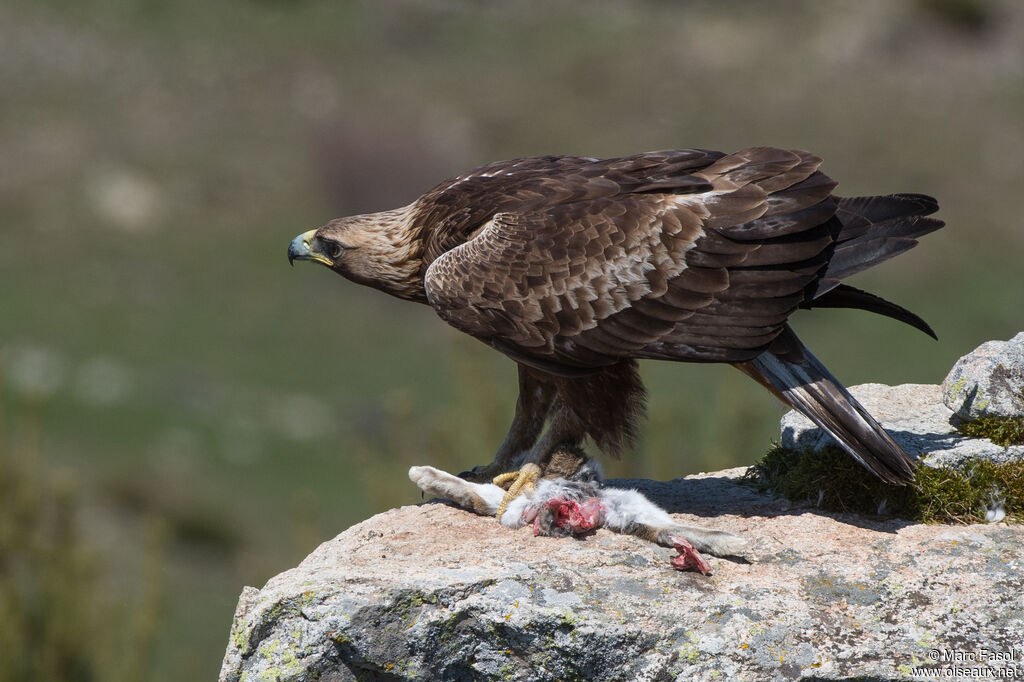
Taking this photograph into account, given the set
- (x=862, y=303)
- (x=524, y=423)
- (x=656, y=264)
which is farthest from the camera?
(x=524, y=423)

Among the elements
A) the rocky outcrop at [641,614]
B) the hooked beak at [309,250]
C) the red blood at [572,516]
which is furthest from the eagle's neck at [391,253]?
the rocky outcrop at [641,614]

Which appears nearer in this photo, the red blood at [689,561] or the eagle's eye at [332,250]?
the red blood at [689,561]

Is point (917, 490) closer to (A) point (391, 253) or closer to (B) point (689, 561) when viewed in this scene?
(B) point (689, 561)

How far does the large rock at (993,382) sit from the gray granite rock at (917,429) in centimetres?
17

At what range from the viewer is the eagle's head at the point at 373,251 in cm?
655

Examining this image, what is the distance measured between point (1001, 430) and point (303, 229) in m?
24.9

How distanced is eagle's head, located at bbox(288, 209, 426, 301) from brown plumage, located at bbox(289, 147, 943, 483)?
47 cm

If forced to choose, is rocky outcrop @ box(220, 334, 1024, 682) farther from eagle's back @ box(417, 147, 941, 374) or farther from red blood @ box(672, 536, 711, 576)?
eagle's back @ box(417, 147, 941, 374)

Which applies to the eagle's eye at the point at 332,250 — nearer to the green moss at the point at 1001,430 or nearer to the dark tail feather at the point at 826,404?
the dark tail feather at the point at 826,404

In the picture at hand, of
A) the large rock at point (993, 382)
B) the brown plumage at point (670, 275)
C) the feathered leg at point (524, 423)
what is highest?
the brown plumage at point (670, 275)

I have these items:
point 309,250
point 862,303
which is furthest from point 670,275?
point 309,250

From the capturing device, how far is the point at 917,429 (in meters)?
6.53

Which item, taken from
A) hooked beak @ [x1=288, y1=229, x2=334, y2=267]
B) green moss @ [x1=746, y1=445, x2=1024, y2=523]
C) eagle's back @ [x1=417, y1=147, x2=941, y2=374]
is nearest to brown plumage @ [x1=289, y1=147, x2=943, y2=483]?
eagle's back @ [x1=417, y1=147, x2=941, y2=374]

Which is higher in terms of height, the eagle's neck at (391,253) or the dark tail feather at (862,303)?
the eagle's neck at (391,253)
